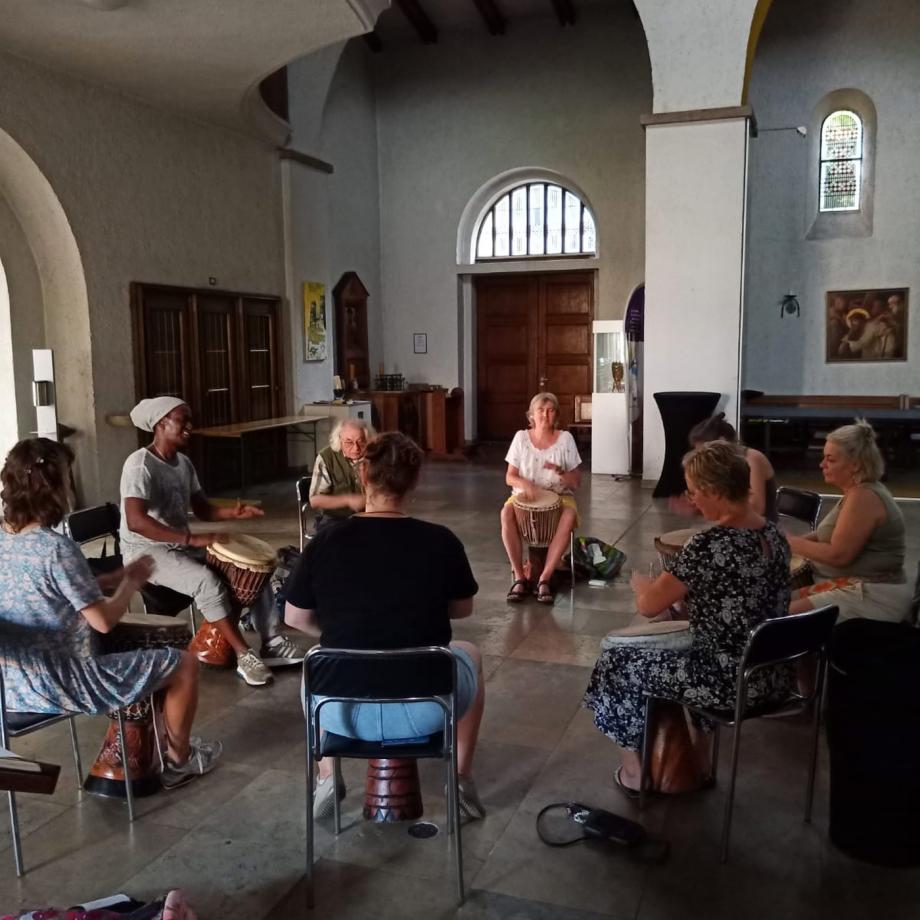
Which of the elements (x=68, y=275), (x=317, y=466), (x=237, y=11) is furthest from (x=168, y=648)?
(x=68, y=275)

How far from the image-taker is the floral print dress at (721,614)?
2.81m

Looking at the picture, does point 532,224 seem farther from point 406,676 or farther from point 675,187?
point 406,676

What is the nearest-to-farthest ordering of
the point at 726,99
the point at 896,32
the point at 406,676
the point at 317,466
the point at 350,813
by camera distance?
the point at 406,676 < the point at 350,813 < the point at 317,466 < the point at 726,99 < the point at 896,32

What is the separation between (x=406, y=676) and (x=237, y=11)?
19.1ft

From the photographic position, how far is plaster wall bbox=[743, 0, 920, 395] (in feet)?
39.4

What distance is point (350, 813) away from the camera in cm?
305

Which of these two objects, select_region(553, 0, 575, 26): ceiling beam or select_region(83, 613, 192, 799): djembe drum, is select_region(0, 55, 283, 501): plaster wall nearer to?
select_region(553, 0, 575, 26): ceiling beam

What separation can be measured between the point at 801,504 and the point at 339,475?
247 centimetres

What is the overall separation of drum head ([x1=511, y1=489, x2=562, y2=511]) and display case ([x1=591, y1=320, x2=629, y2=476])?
17.1 ft

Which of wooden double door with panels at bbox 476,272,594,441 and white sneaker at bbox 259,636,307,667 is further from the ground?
wooden double door with panels at bbox 476,272,594,441

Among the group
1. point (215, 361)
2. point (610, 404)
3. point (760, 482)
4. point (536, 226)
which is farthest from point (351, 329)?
point (760, 482)

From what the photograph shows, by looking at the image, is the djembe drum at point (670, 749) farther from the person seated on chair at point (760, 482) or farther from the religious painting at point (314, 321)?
the religious painting at point (314, 321)

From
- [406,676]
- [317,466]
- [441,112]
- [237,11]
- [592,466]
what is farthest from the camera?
[441,112]

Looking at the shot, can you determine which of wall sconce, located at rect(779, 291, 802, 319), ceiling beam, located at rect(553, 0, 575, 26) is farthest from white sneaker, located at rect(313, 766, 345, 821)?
ceiling beam, located at rect(553, 0, 575, 26)
